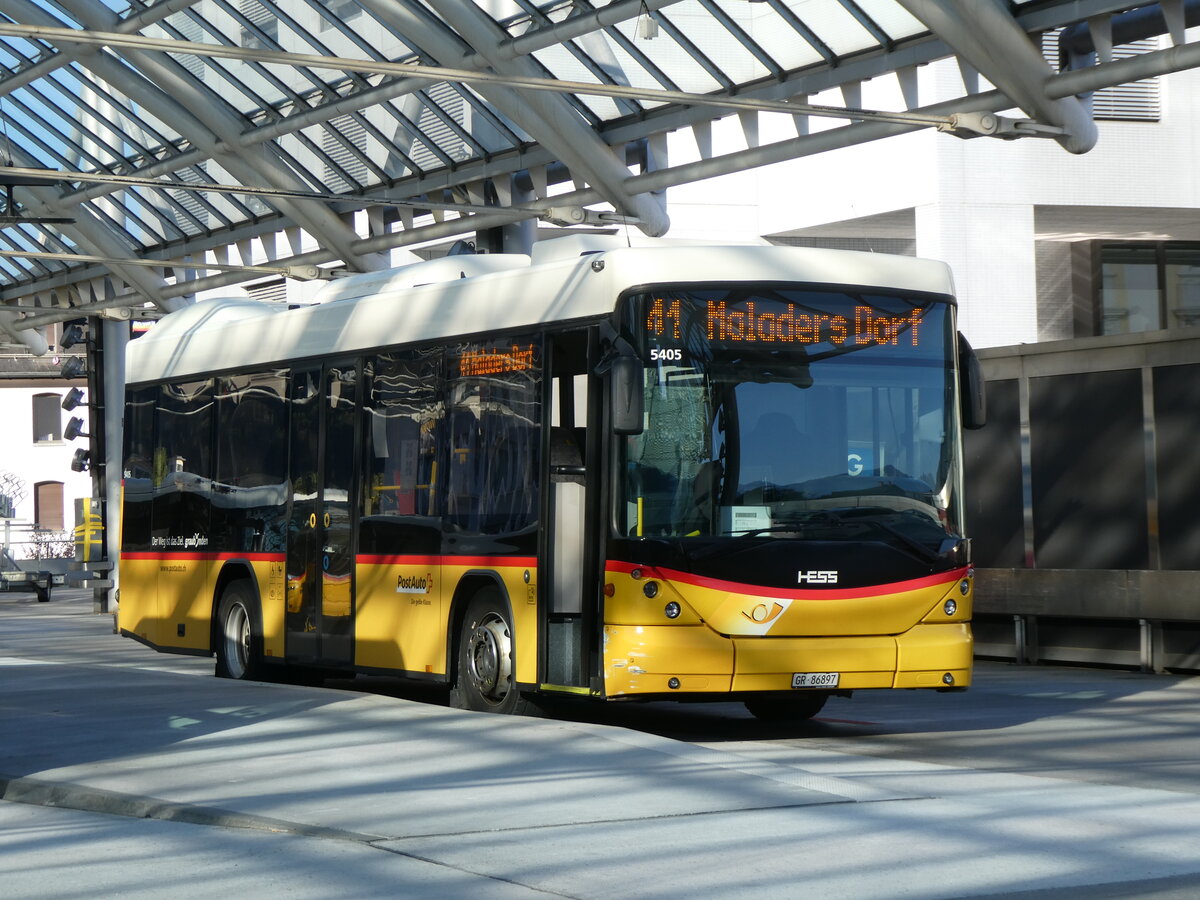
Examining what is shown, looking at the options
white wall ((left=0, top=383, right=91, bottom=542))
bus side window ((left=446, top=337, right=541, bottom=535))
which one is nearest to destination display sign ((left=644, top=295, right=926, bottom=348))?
bus side window ((left=446, top=337, right=541, bottom=535))

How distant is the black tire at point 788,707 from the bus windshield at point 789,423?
85.3 inches

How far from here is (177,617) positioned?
18.0m

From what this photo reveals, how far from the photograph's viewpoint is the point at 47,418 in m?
65.0

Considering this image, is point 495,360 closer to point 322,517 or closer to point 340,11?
point 322,517

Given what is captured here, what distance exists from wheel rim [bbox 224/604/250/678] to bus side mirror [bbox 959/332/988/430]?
6975 millimetres

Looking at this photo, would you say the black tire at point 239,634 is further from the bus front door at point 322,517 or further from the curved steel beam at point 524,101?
the curved steel beam at point 524,101

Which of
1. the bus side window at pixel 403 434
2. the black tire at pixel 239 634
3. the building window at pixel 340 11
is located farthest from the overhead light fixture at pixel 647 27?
the black tire at pixel 239 634

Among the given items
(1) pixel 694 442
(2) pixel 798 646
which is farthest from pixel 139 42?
(2) pixel 798 646

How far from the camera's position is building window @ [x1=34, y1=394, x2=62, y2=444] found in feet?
213

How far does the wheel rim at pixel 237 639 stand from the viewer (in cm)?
1684

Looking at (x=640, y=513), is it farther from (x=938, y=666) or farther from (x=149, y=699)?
(x=149, y=699)

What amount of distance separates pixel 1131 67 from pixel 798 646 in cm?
708

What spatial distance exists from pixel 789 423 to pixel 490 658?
270 centimetres

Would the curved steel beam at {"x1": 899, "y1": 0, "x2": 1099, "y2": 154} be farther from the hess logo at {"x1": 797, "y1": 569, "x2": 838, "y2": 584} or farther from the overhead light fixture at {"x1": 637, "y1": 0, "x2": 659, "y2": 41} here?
the hess logo at {"x1": 797, "y1": 569, "x2": 838, "y2": 584}
